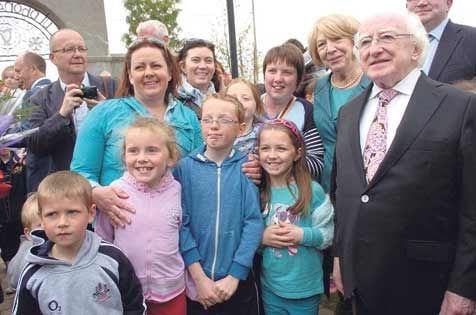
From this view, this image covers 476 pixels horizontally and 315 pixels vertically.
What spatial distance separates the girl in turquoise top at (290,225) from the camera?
2.66 meters

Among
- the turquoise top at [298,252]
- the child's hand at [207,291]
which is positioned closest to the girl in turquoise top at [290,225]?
the turquoise top at [298,252]

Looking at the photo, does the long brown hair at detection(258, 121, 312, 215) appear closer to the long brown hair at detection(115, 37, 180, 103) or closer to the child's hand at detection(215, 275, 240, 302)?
the child's hand at detection(215, 275, 240, 302)

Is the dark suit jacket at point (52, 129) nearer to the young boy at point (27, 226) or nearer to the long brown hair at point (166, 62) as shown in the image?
the young boy at point (27, 226)

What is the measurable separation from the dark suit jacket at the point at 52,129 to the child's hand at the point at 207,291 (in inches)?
54.8

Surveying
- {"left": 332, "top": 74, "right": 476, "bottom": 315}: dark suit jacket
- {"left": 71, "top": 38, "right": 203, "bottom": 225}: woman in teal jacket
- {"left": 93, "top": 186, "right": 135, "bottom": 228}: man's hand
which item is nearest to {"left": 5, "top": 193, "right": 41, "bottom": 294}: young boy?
{"left": 71, "top": 38, "right": 203, "bottom": 225}: woman in teal jacket

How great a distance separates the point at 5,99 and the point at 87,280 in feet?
4.45

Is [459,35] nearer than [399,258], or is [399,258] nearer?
[399,258]

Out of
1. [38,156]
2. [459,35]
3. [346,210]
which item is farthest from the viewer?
[38,156]

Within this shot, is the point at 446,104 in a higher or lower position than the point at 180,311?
higher

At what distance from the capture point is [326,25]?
10.6 ft

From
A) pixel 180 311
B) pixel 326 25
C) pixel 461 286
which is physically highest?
pixel 326 25

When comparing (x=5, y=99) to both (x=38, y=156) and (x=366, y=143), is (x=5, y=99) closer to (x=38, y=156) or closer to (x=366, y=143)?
(x=38, y=156)

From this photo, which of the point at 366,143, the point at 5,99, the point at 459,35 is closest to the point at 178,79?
the point at 5,99

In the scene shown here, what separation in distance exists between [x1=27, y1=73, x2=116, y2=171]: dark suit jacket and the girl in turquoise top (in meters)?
1.33
